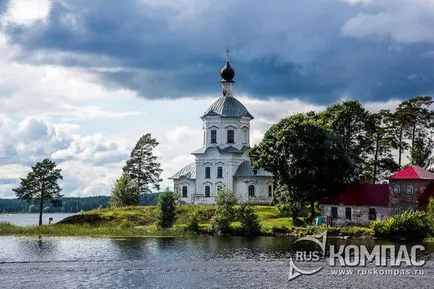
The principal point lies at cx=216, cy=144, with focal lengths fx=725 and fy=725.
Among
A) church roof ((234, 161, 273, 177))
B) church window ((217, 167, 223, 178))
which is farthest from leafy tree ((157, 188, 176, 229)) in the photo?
church window ((217, 167, 223, 178))

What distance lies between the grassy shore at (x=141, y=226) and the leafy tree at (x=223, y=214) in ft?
3.13

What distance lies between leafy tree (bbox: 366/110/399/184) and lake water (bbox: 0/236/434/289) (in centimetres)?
2938

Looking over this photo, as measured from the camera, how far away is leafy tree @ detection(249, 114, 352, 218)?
7125 cm

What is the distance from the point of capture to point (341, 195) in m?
72.5

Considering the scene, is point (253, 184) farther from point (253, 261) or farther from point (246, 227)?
point (253, 261)

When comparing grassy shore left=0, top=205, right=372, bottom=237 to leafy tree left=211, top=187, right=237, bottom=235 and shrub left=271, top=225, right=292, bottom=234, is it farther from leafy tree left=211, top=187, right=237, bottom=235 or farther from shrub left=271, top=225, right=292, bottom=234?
leafy tree left=211, top=187, right=237, bottom=235

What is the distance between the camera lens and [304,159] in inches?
2805

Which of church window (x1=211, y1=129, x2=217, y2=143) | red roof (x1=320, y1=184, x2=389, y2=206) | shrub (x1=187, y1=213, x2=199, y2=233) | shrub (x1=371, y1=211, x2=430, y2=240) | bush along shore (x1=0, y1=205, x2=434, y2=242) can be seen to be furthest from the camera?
church window (x1=211, y1=129, x2=217, y2=143)

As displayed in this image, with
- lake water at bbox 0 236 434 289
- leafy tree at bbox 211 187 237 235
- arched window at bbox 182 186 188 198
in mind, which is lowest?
lake water at bbox 0 236 434 289

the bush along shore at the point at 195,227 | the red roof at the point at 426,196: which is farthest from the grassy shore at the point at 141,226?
the red roof at the point at 426,196

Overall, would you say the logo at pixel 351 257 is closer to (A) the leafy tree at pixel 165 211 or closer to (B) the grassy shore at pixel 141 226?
(B) the grassy shore at pixel 141 226

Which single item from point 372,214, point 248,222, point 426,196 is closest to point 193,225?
point 248,222

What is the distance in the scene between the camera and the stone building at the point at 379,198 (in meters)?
67.7

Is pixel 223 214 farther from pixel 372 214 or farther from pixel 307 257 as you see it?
pixel 307 257
